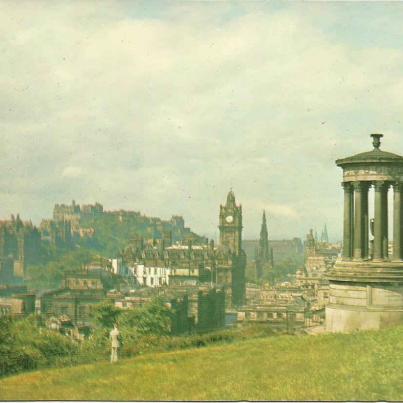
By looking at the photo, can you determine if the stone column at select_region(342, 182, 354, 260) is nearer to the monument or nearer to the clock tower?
the monument

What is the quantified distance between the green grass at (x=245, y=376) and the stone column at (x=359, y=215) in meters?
4.69

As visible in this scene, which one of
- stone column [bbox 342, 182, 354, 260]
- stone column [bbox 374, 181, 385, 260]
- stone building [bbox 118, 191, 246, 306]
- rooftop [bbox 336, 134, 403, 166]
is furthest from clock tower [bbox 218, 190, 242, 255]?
stone column [bbox 374, 181, 385, 260]

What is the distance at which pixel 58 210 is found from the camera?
176500 mm

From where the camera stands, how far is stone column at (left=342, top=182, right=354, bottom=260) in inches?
971

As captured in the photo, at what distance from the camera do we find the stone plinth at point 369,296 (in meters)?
23.4

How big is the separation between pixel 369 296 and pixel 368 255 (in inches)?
74.6

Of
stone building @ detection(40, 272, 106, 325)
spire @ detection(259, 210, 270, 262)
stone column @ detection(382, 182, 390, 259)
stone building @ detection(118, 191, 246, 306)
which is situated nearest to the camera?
stone column @ detection(382, 182, 390, 259)

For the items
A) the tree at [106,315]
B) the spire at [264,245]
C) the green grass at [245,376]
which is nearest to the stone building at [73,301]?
the tree at [106,315]

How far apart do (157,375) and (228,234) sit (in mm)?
→ 129462

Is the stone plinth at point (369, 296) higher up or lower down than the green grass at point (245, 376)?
higher up

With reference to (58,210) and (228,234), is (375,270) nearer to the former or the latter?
(228,234)

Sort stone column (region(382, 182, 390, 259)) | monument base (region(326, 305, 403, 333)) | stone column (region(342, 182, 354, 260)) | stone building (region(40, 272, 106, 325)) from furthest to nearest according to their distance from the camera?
stone building (region(40, 272, 106, 325)) < stone column (region(342, 182, 354, 260)) < stone column (region(382, 182, 390, 259)) < monument base (region(326, 305, 403, 333))

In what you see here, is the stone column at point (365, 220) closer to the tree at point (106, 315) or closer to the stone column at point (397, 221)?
the stone column at point (397, 221)

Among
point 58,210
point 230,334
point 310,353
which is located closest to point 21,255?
point 58,210
